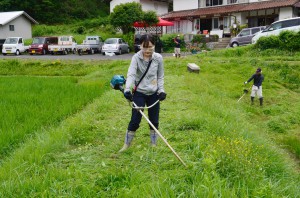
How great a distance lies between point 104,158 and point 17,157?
1084 millimetres

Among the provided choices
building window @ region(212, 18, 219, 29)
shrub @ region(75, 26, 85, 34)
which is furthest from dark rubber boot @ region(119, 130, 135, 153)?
shrub @ region(75, 26, 85, 34)

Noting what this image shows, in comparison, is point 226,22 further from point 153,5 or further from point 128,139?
point 128,139

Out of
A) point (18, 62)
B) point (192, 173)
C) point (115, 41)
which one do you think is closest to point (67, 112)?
point (192, 173)

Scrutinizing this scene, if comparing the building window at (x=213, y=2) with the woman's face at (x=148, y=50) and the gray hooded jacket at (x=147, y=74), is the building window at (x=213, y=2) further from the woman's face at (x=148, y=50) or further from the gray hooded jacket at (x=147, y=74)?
the woman's face at (x=148, y=50)

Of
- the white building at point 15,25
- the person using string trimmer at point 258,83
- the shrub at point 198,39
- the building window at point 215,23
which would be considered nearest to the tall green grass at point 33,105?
the person using string trimmer at point 258,83

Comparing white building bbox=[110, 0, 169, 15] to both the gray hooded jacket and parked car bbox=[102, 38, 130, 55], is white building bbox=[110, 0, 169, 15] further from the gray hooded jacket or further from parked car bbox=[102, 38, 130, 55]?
the gray hooded jacket

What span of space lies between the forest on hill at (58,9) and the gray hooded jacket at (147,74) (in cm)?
3568

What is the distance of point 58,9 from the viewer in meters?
39.8

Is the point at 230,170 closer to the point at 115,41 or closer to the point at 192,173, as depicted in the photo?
the point at 192,173

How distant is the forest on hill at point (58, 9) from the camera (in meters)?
36.2

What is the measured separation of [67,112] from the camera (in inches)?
257

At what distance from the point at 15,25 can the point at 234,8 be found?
67.9ft

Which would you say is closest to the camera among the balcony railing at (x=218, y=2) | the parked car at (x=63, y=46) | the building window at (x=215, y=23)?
the parked car at (x=63, y=46)

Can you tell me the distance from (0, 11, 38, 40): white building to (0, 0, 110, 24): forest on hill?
4437 millimetres
